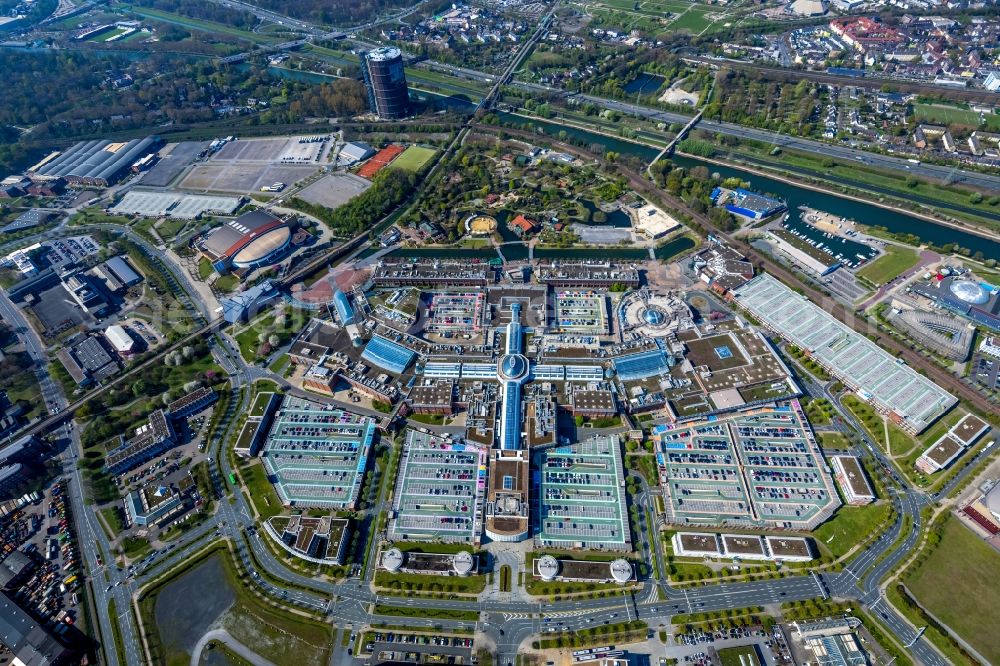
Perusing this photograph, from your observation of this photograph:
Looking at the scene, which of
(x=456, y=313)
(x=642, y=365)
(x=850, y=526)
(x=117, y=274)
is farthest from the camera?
(x=117, y=274)

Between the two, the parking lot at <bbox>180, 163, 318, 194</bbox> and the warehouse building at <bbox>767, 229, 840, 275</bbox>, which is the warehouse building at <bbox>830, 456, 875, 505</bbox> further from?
the parking lot at <bbox>180, 163, 318, 194</bbox>

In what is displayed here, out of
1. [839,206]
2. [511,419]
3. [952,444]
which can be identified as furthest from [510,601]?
[839,206]

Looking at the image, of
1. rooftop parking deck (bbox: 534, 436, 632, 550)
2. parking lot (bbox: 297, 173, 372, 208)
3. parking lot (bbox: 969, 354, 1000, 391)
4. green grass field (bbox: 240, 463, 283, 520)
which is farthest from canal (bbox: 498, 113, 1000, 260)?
green grass field (bbox: 240, 463, 283, 520)

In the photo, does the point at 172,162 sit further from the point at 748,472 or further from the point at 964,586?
the point at 964,586

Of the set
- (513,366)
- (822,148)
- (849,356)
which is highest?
(822,148)

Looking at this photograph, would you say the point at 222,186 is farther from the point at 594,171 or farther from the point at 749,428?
the point at 749,428

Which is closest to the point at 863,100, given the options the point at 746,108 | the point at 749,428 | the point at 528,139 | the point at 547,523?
the point at 746,108

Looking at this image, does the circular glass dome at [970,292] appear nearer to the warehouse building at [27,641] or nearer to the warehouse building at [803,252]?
the warehouse building at [803,252]
